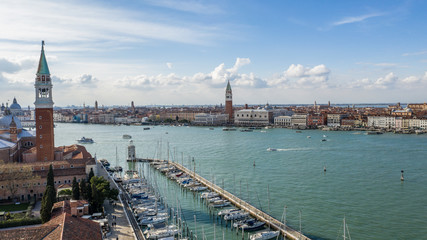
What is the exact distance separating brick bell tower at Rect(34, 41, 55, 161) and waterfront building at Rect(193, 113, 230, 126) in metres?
39.9

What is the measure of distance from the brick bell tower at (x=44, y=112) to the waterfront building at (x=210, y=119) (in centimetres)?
3991

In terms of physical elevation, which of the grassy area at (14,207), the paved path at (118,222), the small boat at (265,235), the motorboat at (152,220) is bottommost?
the small boat at (265,235)

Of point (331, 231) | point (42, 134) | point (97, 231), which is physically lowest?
point (331, 231)

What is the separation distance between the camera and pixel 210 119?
54.2m

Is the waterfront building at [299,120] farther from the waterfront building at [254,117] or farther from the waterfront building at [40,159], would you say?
the waterfront building at [40,159]

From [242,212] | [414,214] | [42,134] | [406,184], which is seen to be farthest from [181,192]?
[406,184]

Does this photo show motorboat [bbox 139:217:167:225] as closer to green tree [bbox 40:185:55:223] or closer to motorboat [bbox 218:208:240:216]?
motorboat [bbox 218:208:240:216]

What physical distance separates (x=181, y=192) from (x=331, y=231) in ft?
19.5

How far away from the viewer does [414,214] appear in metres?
10.7

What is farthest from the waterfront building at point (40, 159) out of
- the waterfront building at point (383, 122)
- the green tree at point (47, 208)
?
the waterfront building at point (383, 122)

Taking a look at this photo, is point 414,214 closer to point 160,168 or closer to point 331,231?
point 331,231

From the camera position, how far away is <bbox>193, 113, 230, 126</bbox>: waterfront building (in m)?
53.9

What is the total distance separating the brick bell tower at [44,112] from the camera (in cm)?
1287

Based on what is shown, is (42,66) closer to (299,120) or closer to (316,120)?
(299,120)
